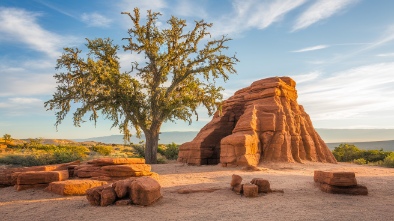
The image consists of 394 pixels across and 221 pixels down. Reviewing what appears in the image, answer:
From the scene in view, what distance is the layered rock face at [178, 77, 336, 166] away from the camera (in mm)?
17891

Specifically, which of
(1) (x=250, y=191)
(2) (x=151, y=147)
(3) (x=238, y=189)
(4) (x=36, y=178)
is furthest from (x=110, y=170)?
(2) (x=151, y=147)

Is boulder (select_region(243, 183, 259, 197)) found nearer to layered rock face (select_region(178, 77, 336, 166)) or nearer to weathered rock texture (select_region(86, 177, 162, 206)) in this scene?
weathered rock texture (select_region(86, 177, 162, 206))

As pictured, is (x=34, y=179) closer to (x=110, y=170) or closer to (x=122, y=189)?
(x=110, y=170)

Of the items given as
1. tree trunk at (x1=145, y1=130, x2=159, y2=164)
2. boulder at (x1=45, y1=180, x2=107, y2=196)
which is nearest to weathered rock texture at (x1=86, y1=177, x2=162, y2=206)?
boulder at (x1=45, y1=180, x2=107, y2=196)

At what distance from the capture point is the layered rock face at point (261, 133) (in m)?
17.9

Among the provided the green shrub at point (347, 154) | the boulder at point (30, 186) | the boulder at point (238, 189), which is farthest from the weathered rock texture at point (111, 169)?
the green shrub at point (347, 154)

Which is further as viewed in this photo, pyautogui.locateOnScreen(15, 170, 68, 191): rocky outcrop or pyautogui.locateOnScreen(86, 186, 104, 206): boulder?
pyautogui.locateOnScreen(15, 170, 68, 191): rocky outcrop

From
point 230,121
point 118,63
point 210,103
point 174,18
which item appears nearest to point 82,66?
point 118,63

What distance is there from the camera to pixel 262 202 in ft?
28.7

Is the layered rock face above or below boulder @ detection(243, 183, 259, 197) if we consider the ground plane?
above

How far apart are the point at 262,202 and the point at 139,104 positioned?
16873 millimetres

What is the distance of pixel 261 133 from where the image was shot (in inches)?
776

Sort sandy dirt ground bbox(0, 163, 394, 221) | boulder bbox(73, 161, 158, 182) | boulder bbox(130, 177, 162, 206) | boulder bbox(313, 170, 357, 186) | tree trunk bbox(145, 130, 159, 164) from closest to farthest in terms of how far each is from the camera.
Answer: sandy dirt ground bbox(0, 163, 394, 221) → boulder bbox(130, 177, 162, 206) → boulder bbox(313, 170, 357, 186) → boulder bbox(73, 161, 158, 182) → tree trunk bbox(145, 130, 159, 164)

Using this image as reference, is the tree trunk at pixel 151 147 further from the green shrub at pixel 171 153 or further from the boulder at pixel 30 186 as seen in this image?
the boulder at pixel 30 186
